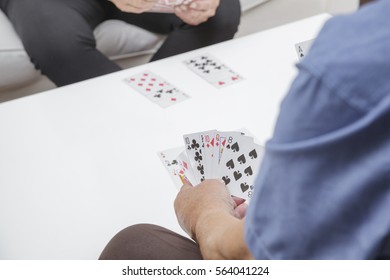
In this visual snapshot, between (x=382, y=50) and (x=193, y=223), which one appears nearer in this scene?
(x=382, y=50)

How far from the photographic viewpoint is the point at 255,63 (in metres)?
1.66

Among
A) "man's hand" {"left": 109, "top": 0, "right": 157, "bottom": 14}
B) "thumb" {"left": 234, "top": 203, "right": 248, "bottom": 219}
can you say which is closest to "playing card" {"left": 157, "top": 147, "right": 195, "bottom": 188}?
"thumb" {"left": 234, "top": 203, "right": 248, "bottom": 219}

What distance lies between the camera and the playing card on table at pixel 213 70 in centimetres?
158

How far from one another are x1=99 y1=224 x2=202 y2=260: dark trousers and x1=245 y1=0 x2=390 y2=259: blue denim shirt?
0.43m

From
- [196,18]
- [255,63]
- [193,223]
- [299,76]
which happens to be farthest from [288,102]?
[196,18]

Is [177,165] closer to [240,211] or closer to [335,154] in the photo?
[240,211]

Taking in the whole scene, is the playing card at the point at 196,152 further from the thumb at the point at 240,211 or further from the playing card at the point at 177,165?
the thumb at the point at 240,211

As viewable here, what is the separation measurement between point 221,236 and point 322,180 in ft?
0.90

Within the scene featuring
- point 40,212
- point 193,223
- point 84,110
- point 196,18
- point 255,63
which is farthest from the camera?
point 196,18

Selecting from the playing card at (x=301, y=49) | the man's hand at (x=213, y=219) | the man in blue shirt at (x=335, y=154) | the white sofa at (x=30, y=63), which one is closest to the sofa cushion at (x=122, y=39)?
the white sofa at (x=30, y=63)

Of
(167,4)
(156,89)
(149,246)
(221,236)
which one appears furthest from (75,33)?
(221,236)

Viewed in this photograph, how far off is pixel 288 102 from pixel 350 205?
12 centimetres

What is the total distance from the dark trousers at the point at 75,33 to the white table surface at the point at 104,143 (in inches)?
9.4

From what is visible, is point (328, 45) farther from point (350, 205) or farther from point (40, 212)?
point (40, 212)
